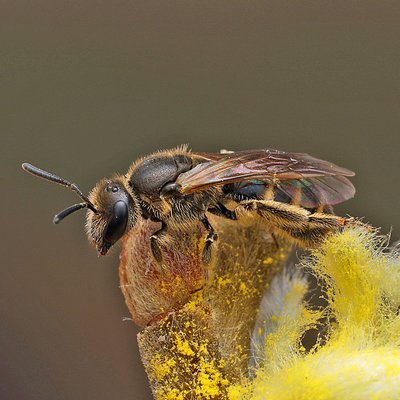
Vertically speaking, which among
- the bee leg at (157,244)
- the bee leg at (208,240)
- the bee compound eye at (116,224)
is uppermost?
the bee compound eye at (116,224)

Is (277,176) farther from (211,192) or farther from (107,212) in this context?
(107,212)

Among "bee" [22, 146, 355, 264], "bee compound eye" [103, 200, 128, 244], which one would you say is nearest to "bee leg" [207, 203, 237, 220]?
"bee" [22, 146, 355, 264]

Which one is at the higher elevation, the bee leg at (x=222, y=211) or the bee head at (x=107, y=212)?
the bee head at (x=107, y=212)

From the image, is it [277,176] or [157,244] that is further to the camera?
[277,176]

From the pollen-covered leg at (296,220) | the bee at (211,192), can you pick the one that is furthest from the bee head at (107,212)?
the pollen-covered leg at (296,220)

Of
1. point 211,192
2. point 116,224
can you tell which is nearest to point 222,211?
point 211,192

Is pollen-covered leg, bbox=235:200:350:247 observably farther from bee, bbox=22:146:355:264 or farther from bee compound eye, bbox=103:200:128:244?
bee compound eye, bbox=103:200:128:244

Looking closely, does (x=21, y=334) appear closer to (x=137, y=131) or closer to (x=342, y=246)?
(x=137, y=131)

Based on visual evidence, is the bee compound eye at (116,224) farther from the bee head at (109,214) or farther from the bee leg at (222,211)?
the bee leg at (222,211)
